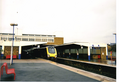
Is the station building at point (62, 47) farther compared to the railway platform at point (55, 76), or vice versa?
the station building at point (62, 47)

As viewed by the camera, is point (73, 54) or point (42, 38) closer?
point (73, 54)

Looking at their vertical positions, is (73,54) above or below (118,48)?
below

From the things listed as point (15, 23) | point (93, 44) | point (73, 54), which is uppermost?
point (15, 23)

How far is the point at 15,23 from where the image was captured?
1275 centimetres

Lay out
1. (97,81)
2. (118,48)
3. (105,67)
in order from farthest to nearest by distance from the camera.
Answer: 1. (105,67)
2. (97,81)
3. (118,48)

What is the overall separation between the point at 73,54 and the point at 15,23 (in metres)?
30.1

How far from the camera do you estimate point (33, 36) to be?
58.4m

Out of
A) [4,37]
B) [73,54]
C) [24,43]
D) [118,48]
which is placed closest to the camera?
[118,48]

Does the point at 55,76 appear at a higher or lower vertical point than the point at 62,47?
lower

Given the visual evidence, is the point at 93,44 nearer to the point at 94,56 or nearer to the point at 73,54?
the point at 94,56

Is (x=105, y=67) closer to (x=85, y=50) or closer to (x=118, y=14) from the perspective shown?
(x=118, y=14)

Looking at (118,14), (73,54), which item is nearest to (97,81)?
(118,14)

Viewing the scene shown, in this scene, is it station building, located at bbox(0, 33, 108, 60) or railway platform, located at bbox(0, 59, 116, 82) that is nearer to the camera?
railway platform, located at bbox(0, 59, 116, 82)

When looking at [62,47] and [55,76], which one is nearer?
[55,76]
